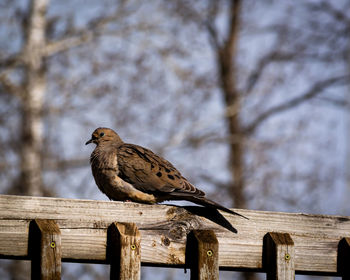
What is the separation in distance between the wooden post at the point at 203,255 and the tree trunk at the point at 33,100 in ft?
21.1

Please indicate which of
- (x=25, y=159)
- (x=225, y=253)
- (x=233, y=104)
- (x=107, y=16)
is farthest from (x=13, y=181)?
(x=225, y=253)

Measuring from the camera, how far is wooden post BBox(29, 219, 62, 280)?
6.69 ft

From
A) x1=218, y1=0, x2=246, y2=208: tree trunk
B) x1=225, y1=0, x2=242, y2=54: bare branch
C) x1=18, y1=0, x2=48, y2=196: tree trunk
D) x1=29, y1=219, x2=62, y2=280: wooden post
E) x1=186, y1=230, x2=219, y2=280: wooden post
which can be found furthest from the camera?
x1=225, y1=0, x2=242, y2=54: bare branch

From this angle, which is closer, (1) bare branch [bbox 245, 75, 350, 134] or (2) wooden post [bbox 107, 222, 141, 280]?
(2) wooden post [bbox 107, 222, 141, 280]

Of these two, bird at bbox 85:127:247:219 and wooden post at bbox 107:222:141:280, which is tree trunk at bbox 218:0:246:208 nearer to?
bird at bbox 85:127:247:219

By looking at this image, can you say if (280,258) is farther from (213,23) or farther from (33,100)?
(213,23)

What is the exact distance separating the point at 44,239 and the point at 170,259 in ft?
1.56

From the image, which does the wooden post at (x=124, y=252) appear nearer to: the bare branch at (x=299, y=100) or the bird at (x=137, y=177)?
the bird at (x=137, y=177)

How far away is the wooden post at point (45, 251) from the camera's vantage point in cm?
204

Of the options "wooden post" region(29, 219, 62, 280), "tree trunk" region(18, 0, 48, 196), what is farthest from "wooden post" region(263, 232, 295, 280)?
"tree trunk" region(18, 0, 48, 196)

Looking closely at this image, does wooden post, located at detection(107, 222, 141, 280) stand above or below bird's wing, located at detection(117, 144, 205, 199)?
below

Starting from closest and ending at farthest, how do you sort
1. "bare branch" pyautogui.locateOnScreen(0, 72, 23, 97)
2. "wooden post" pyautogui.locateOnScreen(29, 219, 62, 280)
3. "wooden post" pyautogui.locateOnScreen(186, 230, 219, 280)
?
"wooden post" pyautogui.locateOnScreen(29, 219, 62, 280) < "wooden post" pyautogui.locateOnScreen(186, 230, 219, 280) < "bare branch" pyautogui.locateOnScreen(0, 72, 23, 97)

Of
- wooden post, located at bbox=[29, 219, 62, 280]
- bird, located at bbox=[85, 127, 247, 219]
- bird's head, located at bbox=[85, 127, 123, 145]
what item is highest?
bird's head, located at bbox=[85, 127, 123, 145]

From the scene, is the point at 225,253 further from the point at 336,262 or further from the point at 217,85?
the point at 217,85
